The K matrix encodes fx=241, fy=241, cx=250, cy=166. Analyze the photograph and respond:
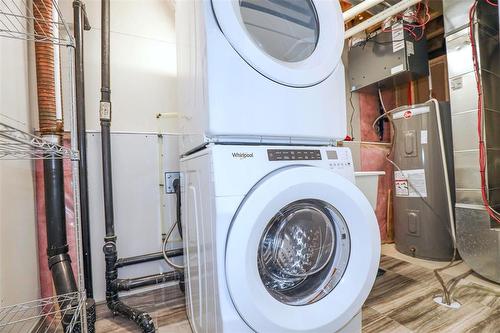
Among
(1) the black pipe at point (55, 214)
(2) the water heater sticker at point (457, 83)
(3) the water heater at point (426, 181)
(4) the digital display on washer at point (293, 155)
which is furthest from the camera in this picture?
(3) the water heater at point (426, 181)

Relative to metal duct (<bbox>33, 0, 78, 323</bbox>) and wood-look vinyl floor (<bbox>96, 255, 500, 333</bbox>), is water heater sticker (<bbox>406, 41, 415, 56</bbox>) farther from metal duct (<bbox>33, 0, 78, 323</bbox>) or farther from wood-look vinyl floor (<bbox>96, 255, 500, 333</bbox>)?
metal duct (<bbox>33, 0, 78, 323</bbox>)

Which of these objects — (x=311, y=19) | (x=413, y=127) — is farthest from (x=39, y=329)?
(x=413, y=127)

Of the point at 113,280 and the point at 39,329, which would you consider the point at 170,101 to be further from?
the point at 39,329

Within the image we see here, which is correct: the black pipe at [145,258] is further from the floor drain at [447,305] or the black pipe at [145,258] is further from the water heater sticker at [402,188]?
the water heater sticker at [402,188]

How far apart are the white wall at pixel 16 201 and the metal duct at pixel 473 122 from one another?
8.09 ft

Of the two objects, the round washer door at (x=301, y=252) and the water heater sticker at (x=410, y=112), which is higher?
the water heater sticker at (x=410, y=112)

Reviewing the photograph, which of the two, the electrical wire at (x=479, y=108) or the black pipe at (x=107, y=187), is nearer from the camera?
the black pipe at (x=107, y=187)

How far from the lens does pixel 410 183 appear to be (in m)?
2.04

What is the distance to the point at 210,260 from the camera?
0.72m

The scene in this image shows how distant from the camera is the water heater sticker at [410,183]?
1.96 m

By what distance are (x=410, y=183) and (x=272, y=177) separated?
185 centimetres

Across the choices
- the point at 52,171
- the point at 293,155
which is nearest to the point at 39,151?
the point at 52,171

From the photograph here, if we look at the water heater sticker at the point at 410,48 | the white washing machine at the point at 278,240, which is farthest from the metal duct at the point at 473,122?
the white washing machine at the point at 278,240

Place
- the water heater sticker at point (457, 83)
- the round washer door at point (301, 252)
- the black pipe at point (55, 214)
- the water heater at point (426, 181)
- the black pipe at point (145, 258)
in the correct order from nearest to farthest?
1. the round washer door at point (301, 252)
2. the black pipe at point (55, 214)
3. the black pipe at point (145, 258)
4. the water heater sticker at point (457, 83)
5. the water heater at point (426, 181)
